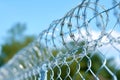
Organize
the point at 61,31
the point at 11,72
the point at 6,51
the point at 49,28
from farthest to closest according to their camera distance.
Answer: the point at 6,51
the point at 11,72
the point at 49,28
the point at 61,31

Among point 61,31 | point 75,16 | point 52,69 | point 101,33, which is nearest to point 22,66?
point 52,69

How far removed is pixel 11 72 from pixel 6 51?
22.0 meters

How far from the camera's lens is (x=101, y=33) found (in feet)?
4.59

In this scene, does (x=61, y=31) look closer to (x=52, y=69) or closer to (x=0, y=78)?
(x=52, y=69)

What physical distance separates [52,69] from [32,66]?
0.60m

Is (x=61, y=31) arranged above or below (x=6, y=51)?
below

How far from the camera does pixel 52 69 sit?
77.7 inches

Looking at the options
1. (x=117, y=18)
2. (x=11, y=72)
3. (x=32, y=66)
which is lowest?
(x=117, y=18)

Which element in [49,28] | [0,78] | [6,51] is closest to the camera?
[49,28]

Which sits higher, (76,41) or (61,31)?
(61,31)

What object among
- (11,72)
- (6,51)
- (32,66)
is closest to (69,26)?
(32,66)

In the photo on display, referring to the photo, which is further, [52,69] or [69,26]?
[52,69]

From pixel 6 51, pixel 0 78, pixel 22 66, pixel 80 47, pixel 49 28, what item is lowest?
pixel 80 47

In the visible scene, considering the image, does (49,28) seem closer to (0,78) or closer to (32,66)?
(32,66)
